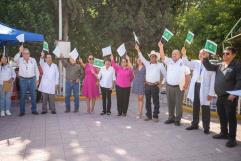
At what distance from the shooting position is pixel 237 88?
706cm

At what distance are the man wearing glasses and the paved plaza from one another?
39 centimetres

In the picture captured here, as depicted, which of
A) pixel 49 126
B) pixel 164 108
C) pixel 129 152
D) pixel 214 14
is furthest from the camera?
pixel 214 14

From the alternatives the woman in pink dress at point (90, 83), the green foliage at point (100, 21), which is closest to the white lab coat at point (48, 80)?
the woman in pink dress at point (90, 83)

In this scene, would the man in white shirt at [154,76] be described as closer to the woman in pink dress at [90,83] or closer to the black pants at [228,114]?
the woman in pink dress at [90,83]

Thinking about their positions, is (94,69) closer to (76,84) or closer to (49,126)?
(76,84)

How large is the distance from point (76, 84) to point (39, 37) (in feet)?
9.93

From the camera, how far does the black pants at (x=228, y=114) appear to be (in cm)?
729

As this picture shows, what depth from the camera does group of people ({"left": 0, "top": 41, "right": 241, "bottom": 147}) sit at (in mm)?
7473

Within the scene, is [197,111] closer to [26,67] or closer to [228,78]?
[228,78]

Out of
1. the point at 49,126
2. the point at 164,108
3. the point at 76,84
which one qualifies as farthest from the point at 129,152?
the point at 164,108

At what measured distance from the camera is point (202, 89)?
8.34m

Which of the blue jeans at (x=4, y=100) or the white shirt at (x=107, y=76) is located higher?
the white shirt at (x=107, y=76)

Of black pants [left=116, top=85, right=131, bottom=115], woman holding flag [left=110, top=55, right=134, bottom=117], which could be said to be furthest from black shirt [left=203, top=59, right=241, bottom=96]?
black pants [left=116, top=85, right=131, bottom=115]

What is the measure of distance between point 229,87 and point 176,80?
2147mm
